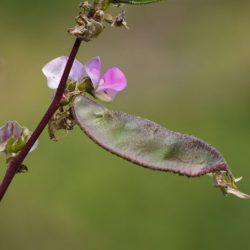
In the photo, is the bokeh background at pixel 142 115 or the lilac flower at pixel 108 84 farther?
the bokeh background at pixel 142 115

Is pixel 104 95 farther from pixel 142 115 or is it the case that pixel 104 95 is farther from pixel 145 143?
pixel 142 115

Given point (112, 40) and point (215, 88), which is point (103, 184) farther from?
point (112, 40)

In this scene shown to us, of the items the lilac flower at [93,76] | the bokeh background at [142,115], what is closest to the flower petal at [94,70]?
the lilac flower at [93,76]

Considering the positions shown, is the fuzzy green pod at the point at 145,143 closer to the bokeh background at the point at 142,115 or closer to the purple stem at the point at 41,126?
the purple stem at the point at 41,126

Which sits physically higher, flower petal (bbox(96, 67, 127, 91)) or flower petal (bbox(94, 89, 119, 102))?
flower petal (bbox(96, 67, 127, 91))

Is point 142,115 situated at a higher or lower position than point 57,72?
lower

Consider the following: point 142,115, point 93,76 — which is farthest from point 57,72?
point 142,115

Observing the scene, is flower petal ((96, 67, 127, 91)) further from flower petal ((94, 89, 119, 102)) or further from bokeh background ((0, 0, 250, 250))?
bokeh background ((0, 0, 250, 250))

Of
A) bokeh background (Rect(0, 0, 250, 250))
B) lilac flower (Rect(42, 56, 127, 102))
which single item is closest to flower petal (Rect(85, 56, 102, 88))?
lilac flower (Rect(42, 56, 127, 102))
